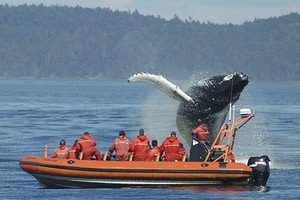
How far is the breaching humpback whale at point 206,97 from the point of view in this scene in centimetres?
3575

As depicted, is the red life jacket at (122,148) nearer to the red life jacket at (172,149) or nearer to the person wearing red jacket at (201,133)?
the red life jacket at (172,149)

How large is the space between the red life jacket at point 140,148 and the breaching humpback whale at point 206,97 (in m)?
3.90

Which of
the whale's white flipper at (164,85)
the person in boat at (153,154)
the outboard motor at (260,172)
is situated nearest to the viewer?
the outboard motor at (260,172)

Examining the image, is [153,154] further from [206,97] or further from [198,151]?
[206,97]

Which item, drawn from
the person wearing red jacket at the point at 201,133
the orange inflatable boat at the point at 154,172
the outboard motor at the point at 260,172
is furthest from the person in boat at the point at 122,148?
the outboard motor at the point at 260,172

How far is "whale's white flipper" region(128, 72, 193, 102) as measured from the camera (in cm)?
3700

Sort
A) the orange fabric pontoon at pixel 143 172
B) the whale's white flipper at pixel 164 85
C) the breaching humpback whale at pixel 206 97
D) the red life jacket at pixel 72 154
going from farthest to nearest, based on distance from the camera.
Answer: the whale's white flipper at pixel 164 85 < the breaching humpback whale at pixel 206 97 < the red life jacket at pixel 72 154 < the orange fabric pontoon at pixel 143 172

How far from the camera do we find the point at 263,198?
3075cm

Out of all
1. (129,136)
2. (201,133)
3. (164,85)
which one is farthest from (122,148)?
(129,136)

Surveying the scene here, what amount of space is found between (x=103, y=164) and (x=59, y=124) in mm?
32106

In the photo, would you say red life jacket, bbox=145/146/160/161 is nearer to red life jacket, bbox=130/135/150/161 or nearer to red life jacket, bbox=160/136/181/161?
red life jacket, bbox=130/135/150/161

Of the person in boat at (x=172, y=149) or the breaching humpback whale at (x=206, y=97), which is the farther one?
the breaching humpback whale at (x=206, y=97)

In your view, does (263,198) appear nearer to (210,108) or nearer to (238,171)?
(238,171)

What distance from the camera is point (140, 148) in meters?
32.8
